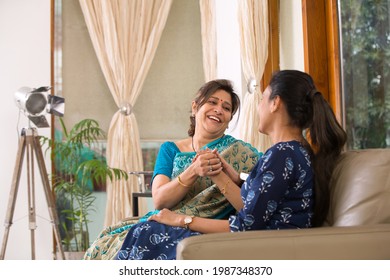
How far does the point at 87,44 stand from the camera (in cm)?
557

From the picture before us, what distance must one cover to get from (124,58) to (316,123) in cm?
359

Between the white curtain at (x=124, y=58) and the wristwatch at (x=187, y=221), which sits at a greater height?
the white curtain at (x=124, y=58)

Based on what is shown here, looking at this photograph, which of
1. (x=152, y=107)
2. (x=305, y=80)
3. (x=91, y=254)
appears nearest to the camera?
(x=305, y=80)

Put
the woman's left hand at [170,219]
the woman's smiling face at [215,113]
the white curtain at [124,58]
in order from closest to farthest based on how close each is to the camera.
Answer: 1. the woman's left hand at [170,219]
2. the woman's smiling face at [215,113]
3. the white curtain at [124,58]

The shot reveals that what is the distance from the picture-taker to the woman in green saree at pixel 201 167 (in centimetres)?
243

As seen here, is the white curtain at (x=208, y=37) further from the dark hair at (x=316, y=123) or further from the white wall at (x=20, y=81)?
the dark hair at (x=316, y=123)

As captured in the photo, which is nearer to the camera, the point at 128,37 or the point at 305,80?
the point at 305,80

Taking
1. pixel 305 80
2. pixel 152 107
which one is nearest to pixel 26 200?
pixel 152 107

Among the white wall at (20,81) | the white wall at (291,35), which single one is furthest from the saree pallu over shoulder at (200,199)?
the white wall at (20,81)

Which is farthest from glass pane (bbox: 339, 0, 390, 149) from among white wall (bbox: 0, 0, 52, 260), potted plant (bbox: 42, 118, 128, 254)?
white wall (bbox: 0, 0, 52, 260)

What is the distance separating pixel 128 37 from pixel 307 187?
3.79 metres

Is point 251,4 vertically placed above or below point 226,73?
above

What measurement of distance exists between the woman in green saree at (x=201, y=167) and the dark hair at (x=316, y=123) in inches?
14.5
